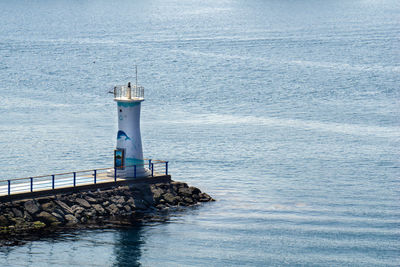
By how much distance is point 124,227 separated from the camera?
4631cm

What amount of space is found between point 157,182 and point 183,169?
14.5m

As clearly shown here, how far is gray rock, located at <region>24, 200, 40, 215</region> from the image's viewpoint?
147ft

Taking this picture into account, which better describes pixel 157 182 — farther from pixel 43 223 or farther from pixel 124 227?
pixel 43 223

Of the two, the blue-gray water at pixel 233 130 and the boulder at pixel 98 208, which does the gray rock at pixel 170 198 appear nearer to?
the blue-gray water at pixel 233 130

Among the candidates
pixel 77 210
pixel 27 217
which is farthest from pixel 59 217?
pixel 27 217

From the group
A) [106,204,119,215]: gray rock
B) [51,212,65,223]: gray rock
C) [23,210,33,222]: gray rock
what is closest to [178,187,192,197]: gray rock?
[106,204,119,215]: gray rock

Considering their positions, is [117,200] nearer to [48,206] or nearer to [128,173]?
[128,173]

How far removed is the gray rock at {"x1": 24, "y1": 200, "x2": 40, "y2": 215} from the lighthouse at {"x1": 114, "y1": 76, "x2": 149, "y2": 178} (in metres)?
6.56

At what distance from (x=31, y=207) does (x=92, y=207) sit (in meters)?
4.03

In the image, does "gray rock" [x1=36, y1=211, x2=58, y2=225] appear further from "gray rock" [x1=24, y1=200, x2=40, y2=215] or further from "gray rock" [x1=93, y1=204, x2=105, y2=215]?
"gray rock" [x1=93, y1=204, x2=105, y2=215]

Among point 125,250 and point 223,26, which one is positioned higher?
point 223,26

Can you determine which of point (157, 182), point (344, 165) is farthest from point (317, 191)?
point (157, 182)

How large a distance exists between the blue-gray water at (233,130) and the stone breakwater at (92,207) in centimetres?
156

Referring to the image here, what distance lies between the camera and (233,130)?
81.6m
